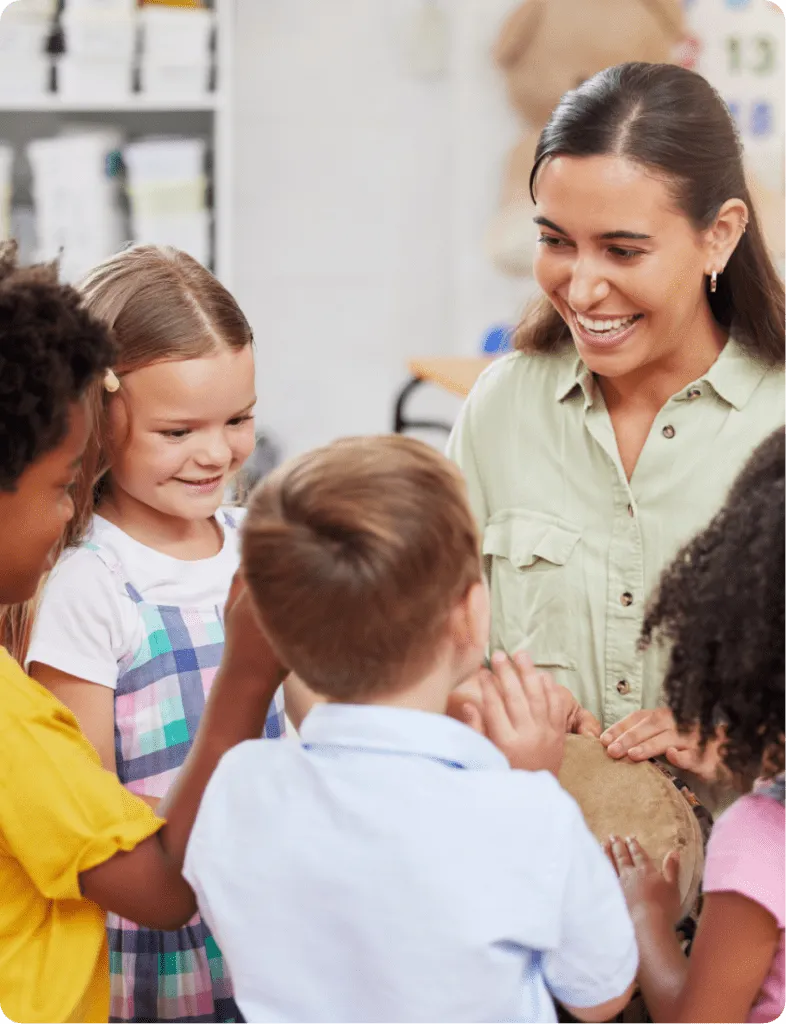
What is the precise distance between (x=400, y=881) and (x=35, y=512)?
441mm

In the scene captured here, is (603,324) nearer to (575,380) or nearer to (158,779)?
(575,380)

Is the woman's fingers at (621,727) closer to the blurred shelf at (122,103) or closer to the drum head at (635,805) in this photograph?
the drum head at (635,805)

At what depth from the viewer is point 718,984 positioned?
40.9 inches

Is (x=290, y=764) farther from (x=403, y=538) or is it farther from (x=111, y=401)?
(x=111, y=401)

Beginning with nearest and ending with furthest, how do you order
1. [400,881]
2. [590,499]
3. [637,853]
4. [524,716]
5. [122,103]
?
[400,881] < [524,716] < [637,853] < [590,499] < [122,103]

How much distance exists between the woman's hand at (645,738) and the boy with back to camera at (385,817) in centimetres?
49

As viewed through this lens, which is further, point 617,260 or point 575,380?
point 575,380

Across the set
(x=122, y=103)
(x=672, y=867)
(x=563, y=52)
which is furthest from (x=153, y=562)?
(x=563, y=52)

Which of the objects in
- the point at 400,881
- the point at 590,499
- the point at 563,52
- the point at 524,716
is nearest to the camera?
the point at 400,881

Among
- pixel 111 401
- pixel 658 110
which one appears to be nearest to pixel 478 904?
pixel 111 401

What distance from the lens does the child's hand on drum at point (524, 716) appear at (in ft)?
3.86

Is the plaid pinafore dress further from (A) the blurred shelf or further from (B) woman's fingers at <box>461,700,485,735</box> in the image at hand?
(A) the blurred shelf

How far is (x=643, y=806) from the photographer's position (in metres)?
1.40

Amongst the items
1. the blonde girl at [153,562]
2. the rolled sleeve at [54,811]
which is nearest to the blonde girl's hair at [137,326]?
the blonde girl at [153,562]
